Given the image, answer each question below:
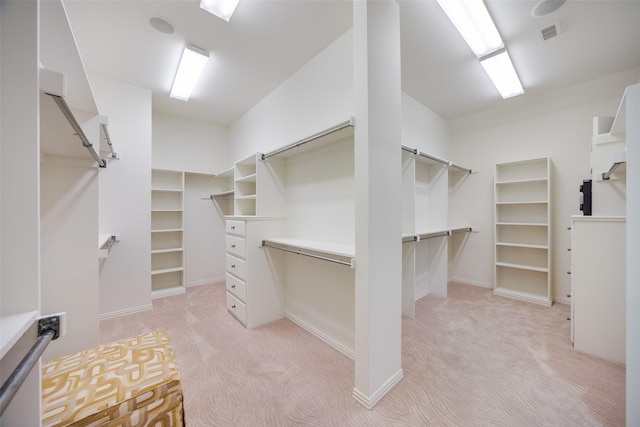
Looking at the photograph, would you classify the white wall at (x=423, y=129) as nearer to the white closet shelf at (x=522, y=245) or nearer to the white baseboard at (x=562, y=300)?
the white closet shelf at (x=522, y=245)

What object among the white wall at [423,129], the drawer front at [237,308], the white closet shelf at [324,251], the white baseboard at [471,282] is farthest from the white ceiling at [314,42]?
the white baseboard at [471,282]

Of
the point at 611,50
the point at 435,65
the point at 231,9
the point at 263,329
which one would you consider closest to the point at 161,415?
the point at 263,329

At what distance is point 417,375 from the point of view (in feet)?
5.94

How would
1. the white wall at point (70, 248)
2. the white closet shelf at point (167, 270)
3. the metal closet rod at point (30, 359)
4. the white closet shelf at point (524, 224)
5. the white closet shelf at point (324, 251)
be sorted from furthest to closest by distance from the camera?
the white closet shelf at point (167, 270) < the white closet shelf at point (524, 224) < the white closet shelf at point (324, 251) < the white wall at point (70, 248) < the metal closet rod at point (30, 359)

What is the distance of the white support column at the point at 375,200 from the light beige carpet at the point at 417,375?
9.9 inches

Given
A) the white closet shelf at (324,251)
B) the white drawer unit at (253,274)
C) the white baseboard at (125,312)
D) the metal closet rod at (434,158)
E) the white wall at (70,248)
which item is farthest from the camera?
the white baseboard at (125,312)

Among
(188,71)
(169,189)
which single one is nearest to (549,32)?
(188,71)

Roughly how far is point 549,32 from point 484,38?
21.7 inches

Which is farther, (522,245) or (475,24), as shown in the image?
(522,245)

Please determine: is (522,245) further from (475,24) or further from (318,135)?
(318,135)

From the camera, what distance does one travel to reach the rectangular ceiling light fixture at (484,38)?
184cm

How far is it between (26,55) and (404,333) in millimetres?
3004

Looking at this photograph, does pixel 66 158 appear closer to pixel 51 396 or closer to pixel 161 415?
pixel 51 396

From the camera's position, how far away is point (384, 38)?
1655 mm
